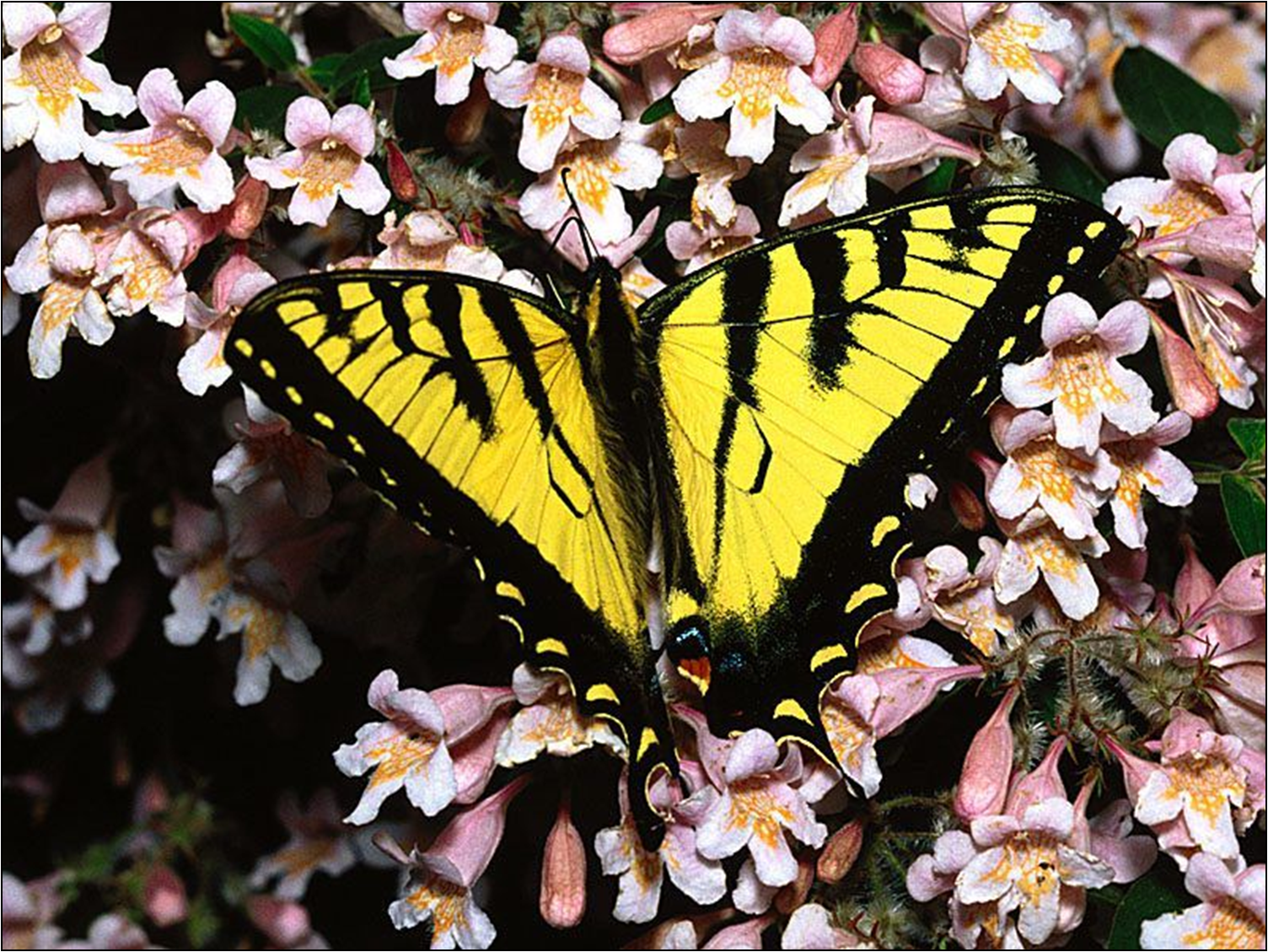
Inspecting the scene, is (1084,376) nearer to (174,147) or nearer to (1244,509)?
(1244,509)

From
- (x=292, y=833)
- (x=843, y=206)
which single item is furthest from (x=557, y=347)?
(x=292, y=833)

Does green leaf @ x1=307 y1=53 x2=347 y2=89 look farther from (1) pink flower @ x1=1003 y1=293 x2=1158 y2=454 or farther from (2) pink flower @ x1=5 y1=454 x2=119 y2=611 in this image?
(1) pink flower @ x1=1003 y1=293 x2=1158 y2=454

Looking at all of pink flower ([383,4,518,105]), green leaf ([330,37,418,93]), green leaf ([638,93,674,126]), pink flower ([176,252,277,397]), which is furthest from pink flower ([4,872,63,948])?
green leaf ([638,93,674,126])

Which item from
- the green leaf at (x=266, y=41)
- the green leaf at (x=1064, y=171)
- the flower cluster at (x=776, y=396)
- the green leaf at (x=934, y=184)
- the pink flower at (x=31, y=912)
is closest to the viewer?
the flower cluster at (x=776, y=396)

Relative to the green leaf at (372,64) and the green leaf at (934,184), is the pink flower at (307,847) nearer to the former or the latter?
the green leaf at (372,64)

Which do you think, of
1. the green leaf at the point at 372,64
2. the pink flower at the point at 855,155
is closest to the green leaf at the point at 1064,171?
the pink flower at the point at 855,155

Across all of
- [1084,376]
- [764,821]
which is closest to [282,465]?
[764,821]
